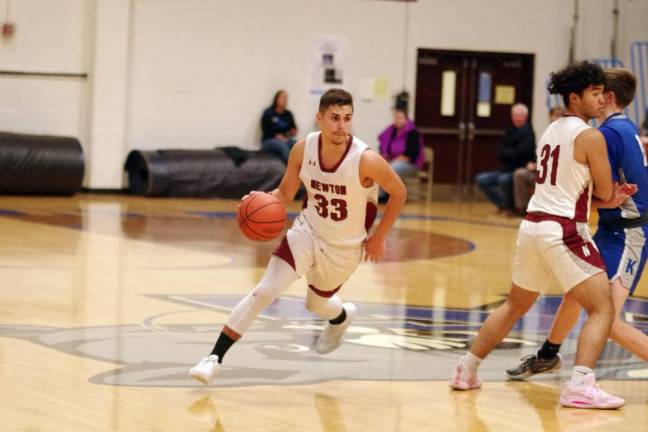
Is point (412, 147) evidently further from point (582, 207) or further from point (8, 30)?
point (582, 207)

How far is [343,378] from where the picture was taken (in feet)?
21.1

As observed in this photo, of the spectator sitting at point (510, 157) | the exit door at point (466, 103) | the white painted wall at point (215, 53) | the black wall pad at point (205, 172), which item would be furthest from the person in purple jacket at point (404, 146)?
the exit door at point (466, 103)

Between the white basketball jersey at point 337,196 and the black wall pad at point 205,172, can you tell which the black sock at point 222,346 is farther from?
the black wall pad at point 205,172

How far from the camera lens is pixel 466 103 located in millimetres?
20703

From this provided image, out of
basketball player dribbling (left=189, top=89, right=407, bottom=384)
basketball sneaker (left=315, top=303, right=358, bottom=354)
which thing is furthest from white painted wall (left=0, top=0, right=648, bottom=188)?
basketball player dribbling (left=189, top=89, right=407, bottom=384)

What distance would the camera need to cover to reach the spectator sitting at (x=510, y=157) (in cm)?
1711

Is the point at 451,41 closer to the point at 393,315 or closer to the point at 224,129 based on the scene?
the point at 224,129

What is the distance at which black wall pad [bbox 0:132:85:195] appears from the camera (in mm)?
16953

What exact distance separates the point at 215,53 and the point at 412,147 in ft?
11.2

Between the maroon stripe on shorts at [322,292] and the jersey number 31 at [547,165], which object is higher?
the jersey number 31 at [547,165]

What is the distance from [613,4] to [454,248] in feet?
31.7

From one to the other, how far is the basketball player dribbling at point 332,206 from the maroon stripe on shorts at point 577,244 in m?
0.85

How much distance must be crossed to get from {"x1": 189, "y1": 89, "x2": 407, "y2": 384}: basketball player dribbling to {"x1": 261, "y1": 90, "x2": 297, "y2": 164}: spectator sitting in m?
12.2

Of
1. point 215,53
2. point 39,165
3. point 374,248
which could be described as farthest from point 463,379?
point 215,53
